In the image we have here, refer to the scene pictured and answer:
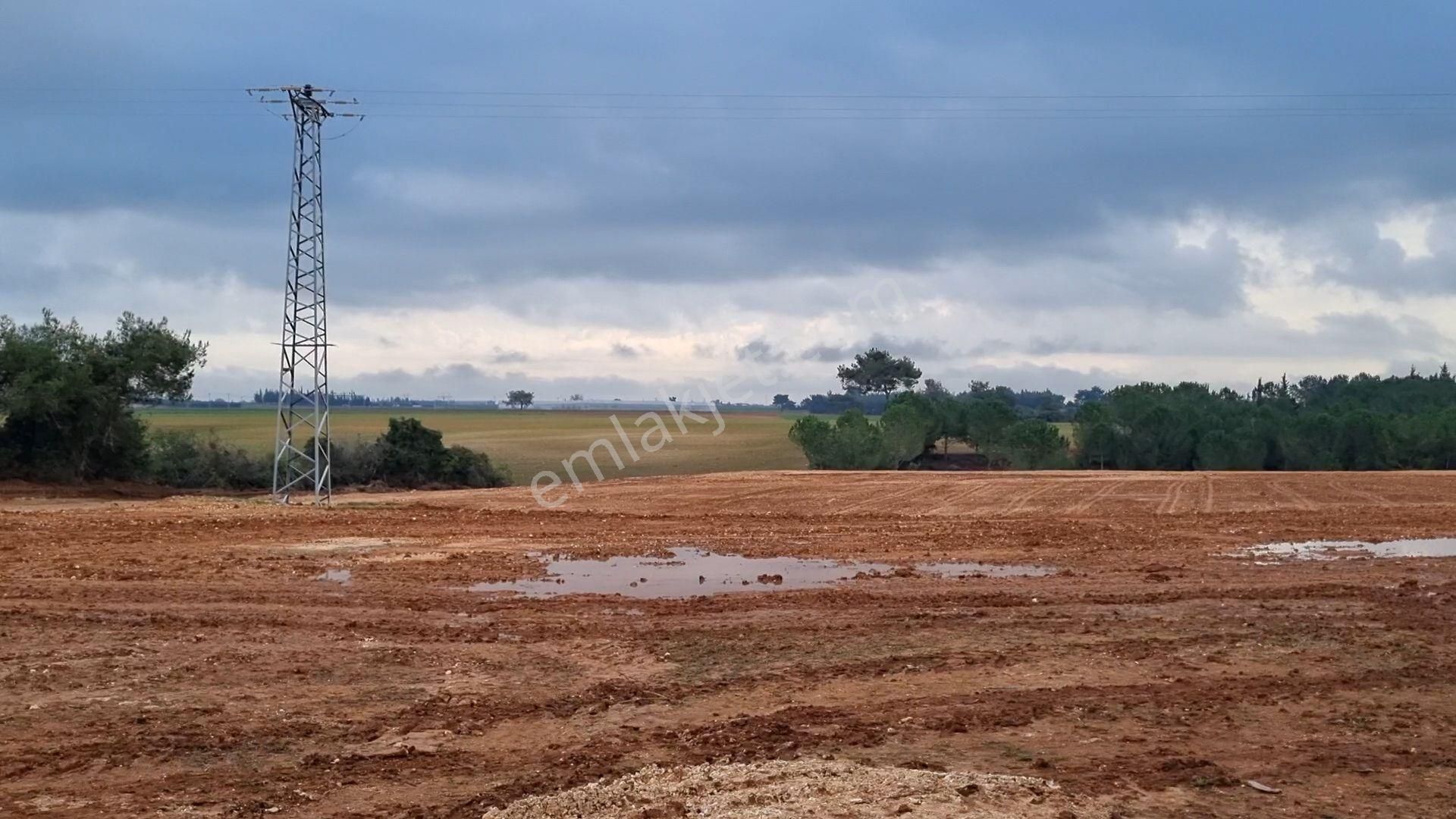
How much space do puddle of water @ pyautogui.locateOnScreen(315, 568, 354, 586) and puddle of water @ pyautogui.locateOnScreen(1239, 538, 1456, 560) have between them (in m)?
12.9

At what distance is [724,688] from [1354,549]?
44.4ft

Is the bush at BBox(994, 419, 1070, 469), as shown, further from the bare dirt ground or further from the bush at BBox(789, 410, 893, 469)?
the bare dirt ground

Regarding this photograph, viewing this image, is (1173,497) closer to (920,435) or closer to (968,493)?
(968,493)

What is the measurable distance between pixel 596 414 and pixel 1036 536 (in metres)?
102

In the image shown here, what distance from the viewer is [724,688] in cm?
825

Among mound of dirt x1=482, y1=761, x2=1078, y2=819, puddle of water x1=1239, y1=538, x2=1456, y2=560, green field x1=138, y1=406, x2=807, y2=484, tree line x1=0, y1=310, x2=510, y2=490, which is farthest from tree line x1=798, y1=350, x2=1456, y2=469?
mound of dirt x1=482, y1=761, x2=1078, y2=819

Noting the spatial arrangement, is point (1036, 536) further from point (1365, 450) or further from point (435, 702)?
point (1365, 450)

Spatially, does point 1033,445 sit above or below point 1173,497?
above

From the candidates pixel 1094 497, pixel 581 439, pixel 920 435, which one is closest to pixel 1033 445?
pixel 920 435

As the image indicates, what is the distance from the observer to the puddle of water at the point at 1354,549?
54.3ft

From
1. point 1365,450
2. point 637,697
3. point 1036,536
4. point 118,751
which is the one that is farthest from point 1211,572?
point 1365,450

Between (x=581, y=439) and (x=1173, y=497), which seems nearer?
(x=1173, y=497)

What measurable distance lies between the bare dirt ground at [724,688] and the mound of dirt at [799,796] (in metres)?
0.02

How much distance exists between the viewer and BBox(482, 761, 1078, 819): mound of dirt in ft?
17.5
